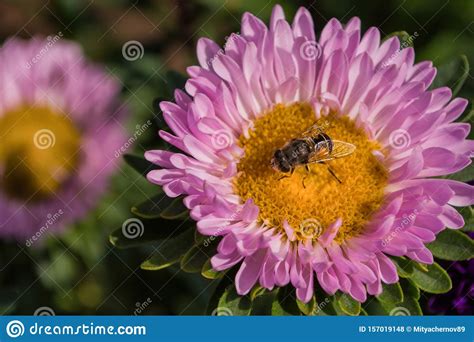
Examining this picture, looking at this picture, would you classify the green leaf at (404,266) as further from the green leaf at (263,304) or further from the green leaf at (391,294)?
the green leaf at (263,304)

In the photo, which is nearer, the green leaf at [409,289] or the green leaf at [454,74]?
the green leaf at [409,289]

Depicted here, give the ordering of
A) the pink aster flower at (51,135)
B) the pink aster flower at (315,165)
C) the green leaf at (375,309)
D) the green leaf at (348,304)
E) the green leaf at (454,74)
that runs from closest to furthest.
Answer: the pink aster flower at (315,165)
the green leaf at (348,304)
the green leaf at (454,74)
the green leaf at (375,309)
the pink aster flower at (51,135)

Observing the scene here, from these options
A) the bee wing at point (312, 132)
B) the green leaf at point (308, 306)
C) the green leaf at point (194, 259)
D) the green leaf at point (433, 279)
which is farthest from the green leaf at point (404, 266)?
the green leaf at point (194, 259)

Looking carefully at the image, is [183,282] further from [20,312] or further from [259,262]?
[259,262]

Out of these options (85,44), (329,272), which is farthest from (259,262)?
(85,44)

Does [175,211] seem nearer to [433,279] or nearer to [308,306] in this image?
[308,306]

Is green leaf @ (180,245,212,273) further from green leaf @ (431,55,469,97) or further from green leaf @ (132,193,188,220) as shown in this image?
green leaf @ (431,55,469,97)
